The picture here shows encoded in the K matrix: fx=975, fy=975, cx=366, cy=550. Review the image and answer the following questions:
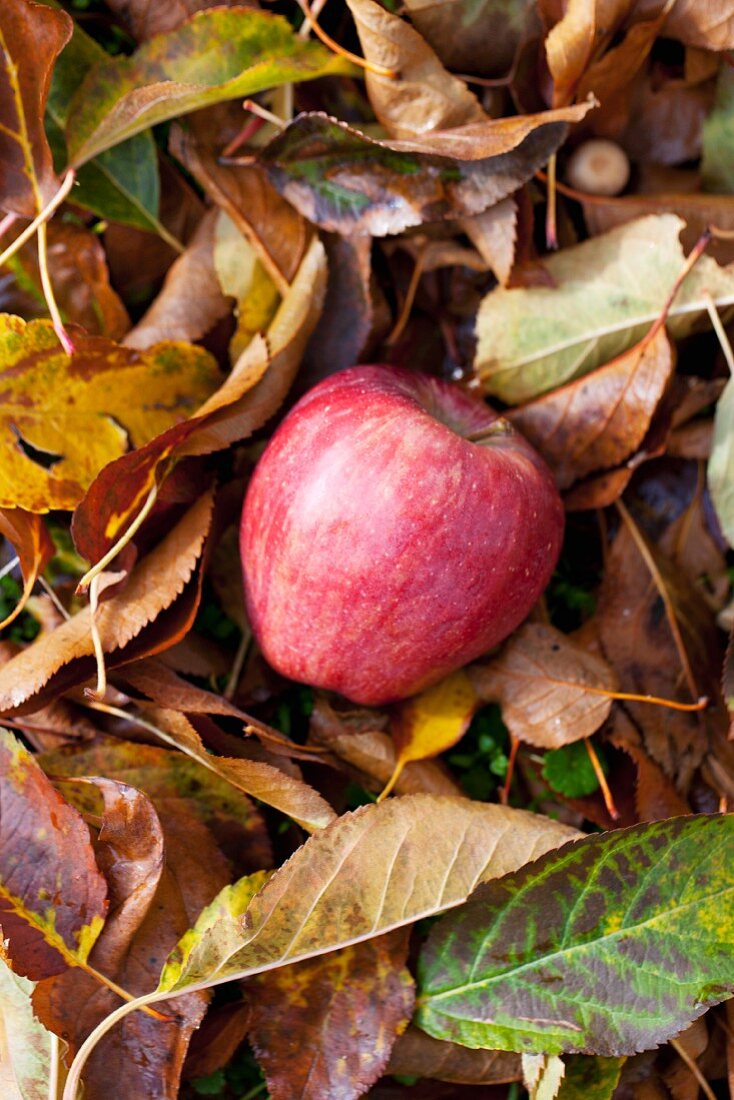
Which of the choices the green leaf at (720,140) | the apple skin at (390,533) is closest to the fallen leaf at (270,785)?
the apple skin at (390,533)

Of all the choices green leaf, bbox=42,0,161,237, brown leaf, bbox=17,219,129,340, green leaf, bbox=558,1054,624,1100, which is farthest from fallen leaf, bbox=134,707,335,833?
green leaf, bbox=42,0,161,237

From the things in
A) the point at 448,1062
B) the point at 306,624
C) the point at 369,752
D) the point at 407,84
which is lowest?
the point at 448,1062

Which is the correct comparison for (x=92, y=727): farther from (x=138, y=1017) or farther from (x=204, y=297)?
(x=204, y=297)

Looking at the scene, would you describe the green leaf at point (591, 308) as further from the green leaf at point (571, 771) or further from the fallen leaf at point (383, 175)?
the green leaf at point (571, 771)

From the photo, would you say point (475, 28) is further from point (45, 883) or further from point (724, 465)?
point (45, 883)

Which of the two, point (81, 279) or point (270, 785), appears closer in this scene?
point (270, 785)

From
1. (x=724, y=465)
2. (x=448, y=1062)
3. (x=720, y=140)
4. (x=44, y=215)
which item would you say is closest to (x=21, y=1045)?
(x=448, y=1062)
